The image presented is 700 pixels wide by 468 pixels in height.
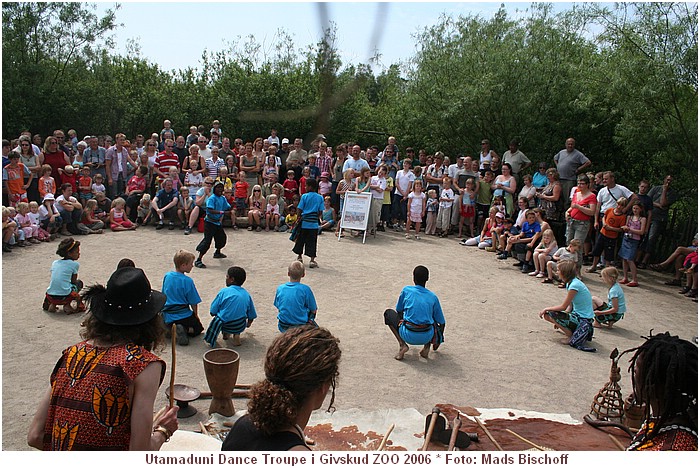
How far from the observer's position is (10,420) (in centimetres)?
456

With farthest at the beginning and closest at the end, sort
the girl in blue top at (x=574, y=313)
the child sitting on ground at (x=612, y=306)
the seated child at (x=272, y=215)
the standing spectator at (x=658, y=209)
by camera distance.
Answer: the seated child at (x=272, y=215)
the standing spectator at (x=658, y=209)
the child sitting on ground at (x=612, y=306)
the girl in blue top at (x=574, y=313)

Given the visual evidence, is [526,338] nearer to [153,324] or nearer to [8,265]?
[153,324]

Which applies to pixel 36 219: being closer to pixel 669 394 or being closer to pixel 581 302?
pixel 581 302

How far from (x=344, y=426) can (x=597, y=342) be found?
12.7ft

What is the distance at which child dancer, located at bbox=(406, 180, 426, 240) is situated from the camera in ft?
43.1

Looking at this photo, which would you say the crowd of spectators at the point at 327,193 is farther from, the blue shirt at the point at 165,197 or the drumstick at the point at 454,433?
the drumstick at the point at 454,433

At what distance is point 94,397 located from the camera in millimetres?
2369

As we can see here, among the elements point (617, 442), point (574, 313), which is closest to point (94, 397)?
point (617, 442)

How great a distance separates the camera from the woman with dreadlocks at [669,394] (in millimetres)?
2334

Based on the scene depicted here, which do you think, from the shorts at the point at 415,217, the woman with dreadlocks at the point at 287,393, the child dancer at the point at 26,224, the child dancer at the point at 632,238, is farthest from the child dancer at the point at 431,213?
the woman with dreadlocks at the point at 287,393

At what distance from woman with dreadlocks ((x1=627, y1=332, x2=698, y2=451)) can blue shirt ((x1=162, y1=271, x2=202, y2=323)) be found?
4.80 m

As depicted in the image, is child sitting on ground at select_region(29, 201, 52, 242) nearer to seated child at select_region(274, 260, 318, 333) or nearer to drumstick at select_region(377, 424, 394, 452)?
seated child at select_region(274, 260, 318, 333)

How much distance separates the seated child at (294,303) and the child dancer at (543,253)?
521 centimetres

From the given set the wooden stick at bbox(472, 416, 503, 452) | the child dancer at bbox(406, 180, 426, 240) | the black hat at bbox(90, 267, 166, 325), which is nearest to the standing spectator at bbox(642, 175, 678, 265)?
the child dancer at bbox(406, 180, 426, 240)
